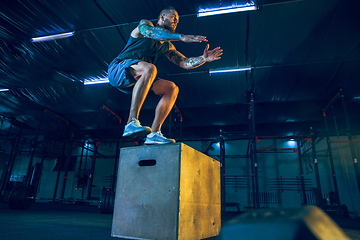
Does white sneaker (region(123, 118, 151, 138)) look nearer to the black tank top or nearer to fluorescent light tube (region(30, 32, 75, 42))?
the black tank top

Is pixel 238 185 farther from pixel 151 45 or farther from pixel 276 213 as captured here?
pixel 276 213

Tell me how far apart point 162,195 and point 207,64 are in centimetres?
397

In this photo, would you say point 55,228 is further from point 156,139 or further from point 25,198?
point 25,198

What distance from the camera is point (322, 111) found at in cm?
646

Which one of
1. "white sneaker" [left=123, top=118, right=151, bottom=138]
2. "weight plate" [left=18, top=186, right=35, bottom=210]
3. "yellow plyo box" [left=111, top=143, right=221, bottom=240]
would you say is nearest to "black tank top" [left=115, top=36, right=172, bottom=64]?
"white sneaker" [left=123, top=118, right=151, bottom=138]

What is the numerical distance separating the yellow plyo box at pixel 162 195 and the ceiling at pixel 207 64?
2.90 meters

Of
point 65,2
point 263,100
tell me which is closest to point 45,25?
point 65,2

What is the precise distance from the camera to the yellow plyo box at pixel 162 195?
1299 millimetres

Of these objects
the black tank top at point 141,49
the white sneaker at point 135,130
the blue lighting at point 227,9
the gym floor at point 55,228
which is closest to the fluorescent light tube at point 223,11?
the blue lighting at point 227,9

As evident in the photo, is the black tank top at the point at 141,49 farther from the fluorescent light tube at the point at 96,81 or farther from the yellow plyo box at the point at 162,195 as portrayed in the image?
the fluorescent light tube at the point at 96,81

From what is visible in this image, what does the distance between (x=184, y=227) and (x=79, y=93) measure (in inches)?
224

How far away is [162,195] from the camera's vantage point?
1.34 m

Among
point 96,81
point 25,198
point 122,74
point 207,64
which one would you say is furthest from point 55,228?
point 96,81

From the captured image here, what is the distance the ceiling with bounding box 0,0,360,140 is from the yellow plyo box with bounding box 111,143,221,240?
290cm
